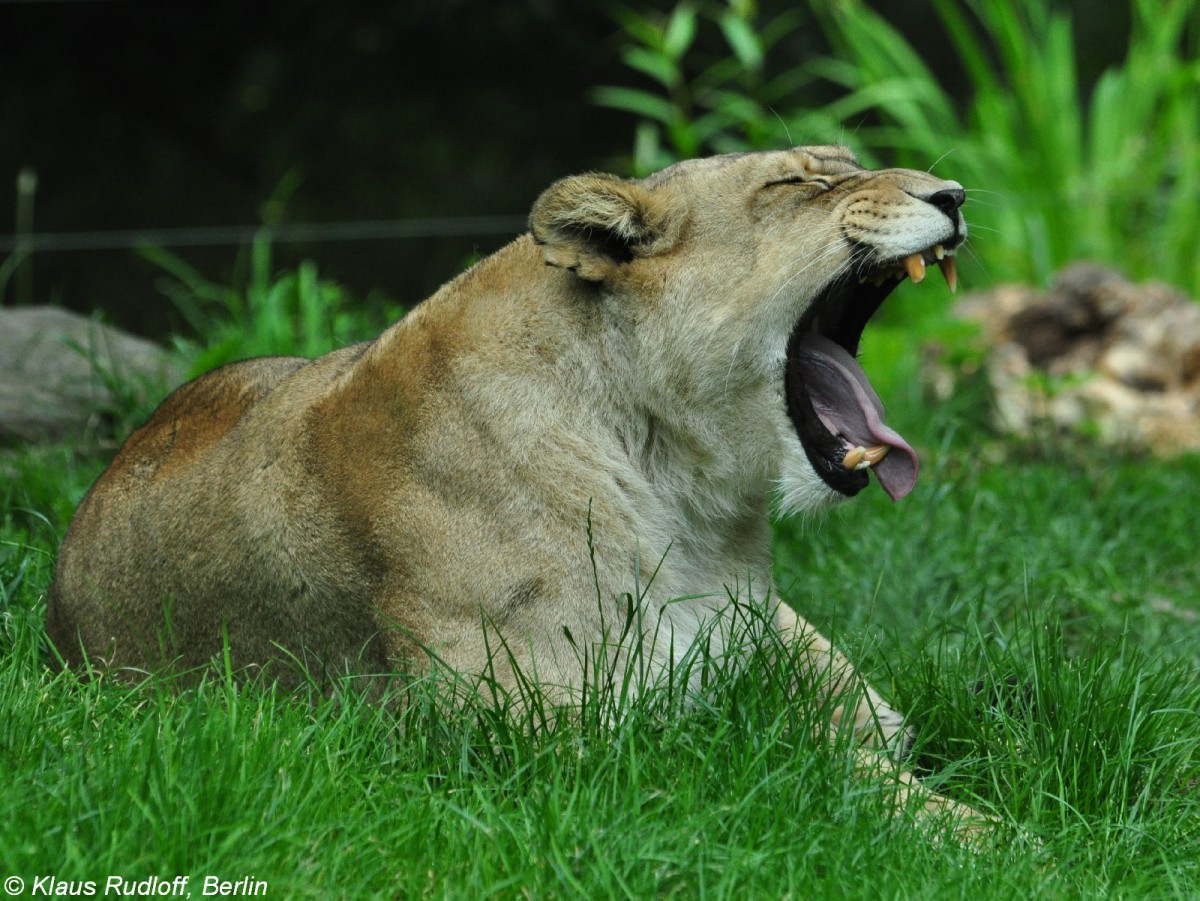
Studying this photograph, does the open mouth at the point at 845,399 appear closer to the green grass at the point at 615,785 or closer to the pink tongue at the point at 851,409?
the pink tongue at the point at 851,409

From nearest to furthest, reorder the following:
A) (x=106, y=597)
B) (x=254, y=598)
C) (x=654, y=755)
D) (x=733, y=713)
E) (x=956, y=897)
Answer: (x=956, y=897), (x=654, y=755), (x=733, y=713), (x=254, y=598), (x=106, y=597)

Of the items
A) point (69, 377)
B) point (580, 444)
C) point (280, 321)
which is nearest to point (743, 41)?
point (280, 321)

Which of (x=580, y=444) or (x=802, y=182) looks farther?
(x=802, y=182)

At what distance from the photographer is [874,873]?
110 inches

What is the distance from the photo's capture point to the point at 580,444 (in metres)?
3.43

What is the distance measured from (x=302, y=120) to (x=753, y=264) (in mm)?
8981

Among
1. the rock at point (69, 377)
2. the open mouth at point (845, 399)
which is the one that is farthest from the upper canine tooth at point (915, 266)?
the rock at point (69, 377)

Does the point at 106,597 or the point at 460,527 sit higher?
the point at 460,527

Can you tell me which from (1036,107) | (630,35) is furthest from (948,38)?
(1036,107)

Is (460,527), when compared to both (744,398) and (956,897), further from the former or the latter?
(956,897)

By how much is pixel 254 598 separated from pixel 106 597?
48cm

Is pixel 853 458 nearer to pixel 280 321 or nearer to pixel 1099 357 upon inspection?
pixel 280 321

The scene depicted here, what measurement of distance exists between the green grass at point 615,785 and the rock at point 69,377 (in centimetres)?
151

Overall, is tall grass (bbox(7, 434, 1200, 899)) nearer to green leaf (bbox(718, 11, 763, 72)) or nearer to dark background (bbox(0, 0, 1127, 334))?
green leaf (bbox(718, 11, 763, 72))
